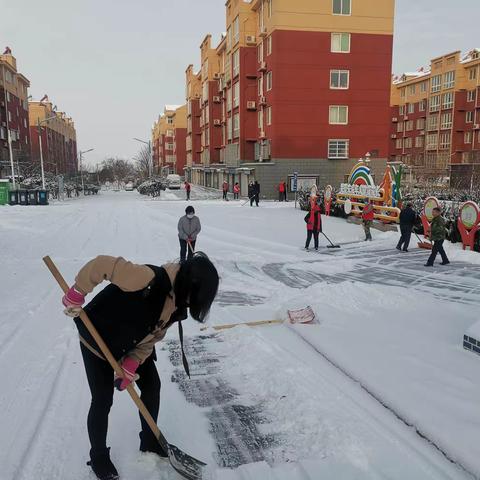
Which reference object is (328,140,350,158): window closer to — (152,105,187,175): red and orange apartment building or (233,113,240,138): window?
(233,113,240,138): window

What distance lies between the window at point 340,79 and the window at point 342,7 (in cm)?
418

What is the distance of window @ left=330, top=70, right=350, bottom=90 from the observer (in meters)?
35.2

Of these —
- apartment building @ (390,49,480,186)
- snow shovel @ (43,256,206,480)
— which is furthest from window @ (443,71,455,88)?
snow shovel @ (43,256,206,480)

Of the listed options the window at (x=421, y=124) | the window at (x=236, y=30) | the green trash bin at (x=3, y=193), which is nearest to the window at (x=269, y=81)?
the window at (x=236, y=30)

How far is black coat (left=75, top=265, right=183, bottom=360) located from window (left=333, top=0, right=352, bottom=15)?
3661cm

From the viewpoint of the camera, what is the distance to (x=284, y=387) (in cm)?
461

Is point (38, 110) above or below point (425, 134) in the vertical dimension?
above

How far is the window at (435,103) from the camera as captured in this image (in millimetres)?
64875

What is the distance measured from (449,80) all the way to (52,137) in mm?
66070

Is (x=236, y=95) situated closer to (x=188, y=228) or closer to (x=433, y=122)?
(x=188, y=228)

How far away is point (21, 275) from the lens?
32.9ft

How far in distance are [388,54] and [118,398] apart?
36.7 metres

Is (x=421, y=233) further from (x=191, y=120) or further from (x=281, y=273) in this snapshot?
(x=191, y=120)

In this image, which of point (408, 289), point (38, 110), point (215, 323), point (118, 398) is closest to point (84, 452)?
point (118, 398)
